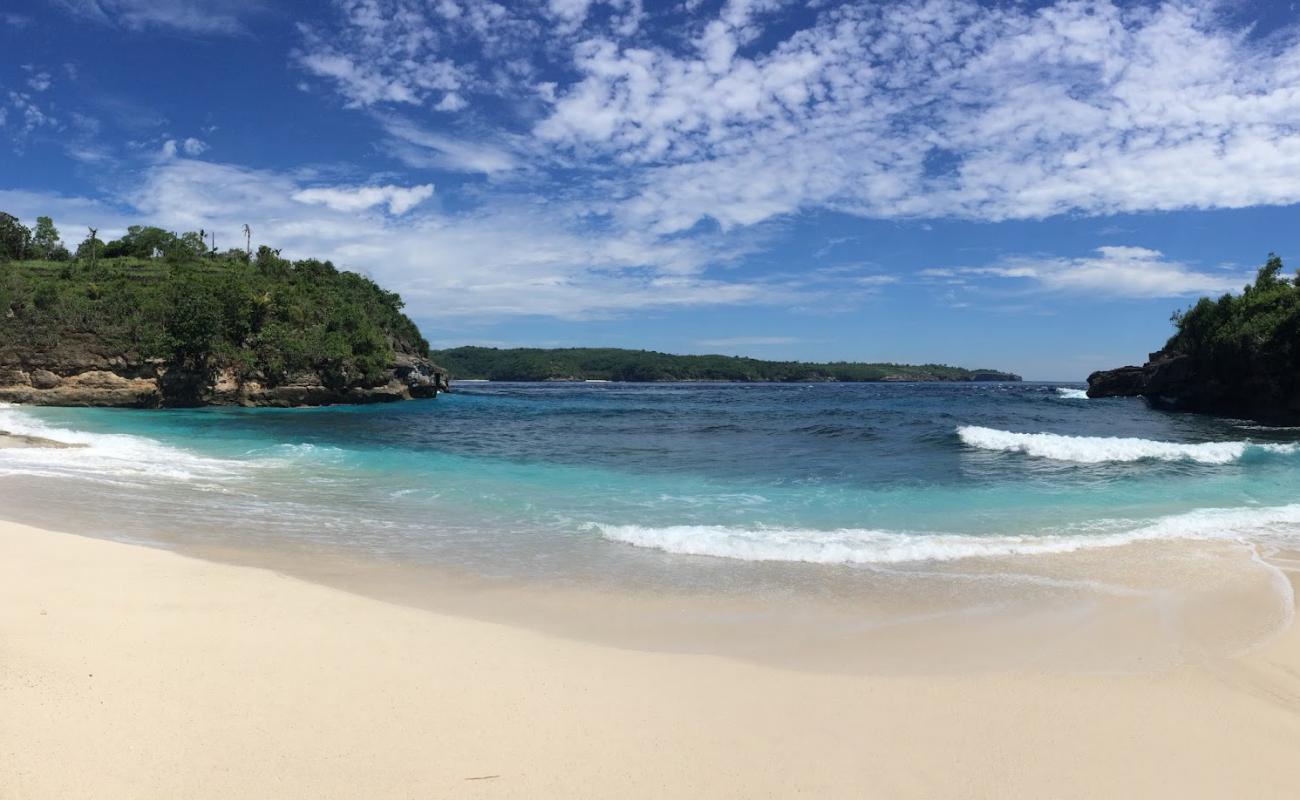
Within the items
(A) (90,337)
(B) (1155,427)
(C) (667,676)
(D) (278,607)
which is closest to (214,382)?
(A) (90,337)

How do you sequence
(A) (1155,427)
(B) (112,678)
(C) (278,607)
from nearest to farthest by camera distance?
(B) (112,678) → (C) (278,607) → (A) (1155,427)

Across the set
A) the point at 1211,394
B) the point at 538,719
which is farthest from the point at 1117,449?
the point at 1211,394

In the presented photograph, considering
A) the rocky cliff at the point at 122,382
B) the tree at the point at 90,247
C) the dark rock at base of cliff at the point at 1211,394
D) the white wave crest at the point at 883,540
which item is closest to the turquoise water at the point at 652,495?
the white wave crest at the point at 883,540

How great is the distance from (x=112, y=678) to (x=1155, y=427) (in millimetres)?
35716

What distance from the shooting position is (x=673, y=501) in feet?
37.9

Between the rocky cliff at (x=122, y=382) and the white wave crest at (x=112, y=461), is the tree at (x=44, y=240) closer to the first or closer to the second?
the rocky cliff at (x=122, y=382)

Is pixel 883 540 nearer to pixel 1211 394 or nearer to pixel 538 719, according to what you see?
pixel 538 719

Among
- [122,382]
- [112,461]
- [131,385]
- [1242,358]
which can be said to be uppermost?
[1242,358]

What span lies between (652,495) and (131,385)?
1610 inches

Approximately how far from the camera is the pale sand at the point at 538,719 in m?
3.10

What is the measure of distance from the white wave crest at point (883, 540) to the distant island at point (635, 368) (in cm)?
14785

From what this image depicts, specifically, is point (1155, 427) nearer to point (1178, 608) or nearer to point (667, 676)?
point (1178, 608)

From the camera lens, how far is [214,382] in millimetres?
40938

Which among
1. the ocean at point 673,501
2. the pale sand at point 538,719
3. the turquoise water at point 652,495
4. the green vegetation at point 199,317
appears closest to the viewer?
the pale sand at point 538,719
